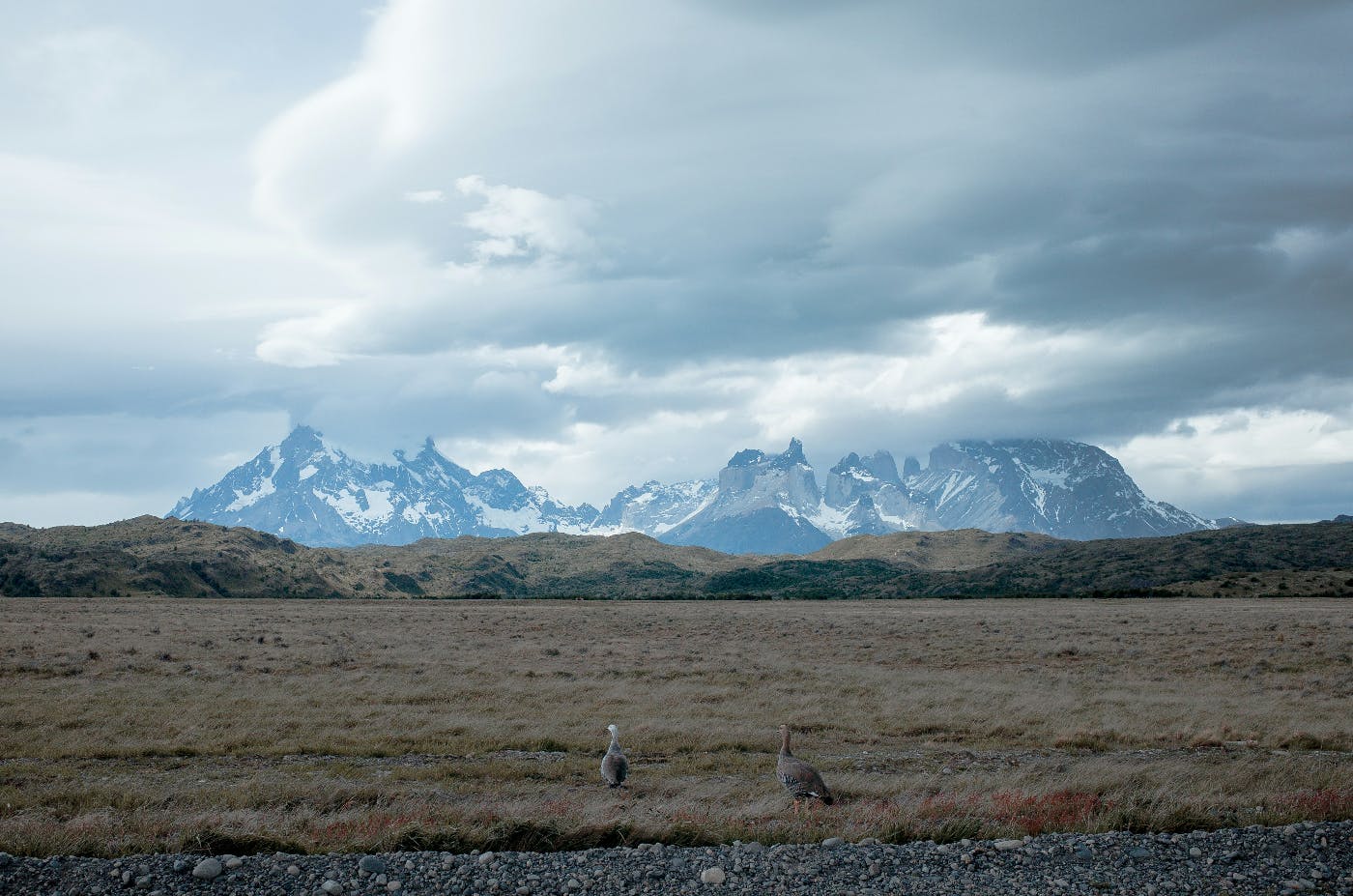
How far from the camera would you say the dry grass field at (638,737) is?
10.4 m

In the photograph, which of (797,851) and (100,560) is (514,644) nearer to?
(797,851)

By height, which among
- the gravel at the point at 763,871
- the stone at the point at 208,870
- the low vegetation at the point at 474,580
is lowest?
the low vegetation at the point at 474,580

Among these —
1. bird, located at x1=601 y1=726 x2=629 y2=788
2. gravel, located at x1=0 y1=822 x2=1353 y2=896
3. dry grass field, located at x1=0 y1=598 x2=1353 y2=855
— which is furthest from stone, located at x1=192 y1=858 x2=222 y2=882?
bird, located at x1=601 y1=726 x2=629 y2=788

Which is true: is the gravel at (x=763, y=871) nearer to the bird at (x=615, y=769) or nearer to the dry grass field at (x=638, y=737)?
the dry grass field at (x=638, y=737)

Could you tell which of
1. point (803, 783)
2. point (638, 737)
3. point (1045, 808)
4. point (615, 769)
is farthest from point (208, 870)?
point (638, 737)

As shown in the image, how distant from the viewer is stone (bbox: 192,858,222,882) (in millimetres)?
7977

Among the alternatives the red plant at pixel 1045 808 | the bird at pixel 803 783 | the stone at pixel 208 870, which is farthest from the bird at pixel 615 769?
the stone at pixel 208 870

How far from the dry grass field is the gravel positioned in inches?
28.0

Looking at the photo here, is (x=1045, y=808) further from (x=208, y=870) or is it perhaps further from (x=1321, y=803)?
(x=208, y=870)

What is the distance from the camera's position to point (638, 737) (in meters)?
18.1

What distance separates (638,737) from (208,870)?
10.9 metres

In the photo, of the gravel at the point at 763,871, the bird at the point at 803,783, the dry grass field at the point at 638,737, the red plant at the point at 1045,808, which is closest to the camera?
the gravel at the point at 763,871

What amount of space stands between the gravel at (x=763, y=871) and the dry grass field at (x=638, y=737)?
2.34 feet

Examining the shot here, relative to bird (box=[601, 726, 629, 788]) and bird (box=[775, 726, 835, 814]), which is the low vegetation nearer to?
bird (box=[775, 726, 835, 814])
